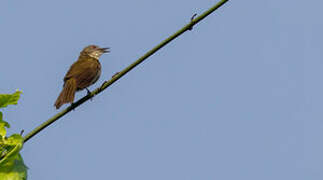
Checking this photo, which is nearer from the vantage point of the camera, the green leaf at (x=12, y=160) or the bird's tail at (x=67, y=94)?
the green leaf at (x=12, y=160)

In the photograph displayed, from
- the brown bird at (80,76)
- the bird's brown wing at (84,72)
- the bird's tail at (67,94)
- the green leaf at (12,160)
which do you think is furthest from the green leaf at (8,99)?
the bird's brown wing at (84,72)

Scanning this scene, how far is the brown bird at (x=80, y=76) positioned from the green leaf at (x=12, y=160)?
13.4ft

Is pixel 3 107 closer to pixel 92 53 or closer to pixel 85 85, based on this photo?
pixel 85 85

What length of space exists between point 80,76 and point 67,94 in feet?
3.72

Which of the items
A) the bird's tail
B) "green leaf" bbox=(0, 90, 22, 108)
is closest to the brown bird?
the bird's tail

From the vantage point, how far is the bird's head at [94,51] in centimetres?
930

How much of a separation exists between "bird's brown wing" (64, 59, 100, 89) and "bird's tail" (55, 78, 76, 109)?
130mm

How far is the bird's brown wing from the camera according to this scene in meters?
7.54

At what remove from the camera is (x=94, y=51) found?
371 inches

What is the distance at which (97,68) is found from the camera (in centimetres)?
820

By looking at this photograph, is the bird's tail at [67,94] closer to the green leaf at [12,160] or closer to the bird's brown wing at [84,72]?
the bird's brown wing at [84,72]

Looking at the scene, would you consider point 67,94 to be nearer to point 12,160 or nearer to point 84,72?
point 84,72

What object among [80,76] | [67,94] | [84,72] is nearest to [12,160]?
[67,94]

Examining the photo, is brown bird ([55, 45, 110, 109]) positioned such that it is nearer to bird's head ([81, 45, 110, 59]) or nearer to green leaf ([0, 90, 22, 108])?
bird's head ([81, 45, 110, 59])
